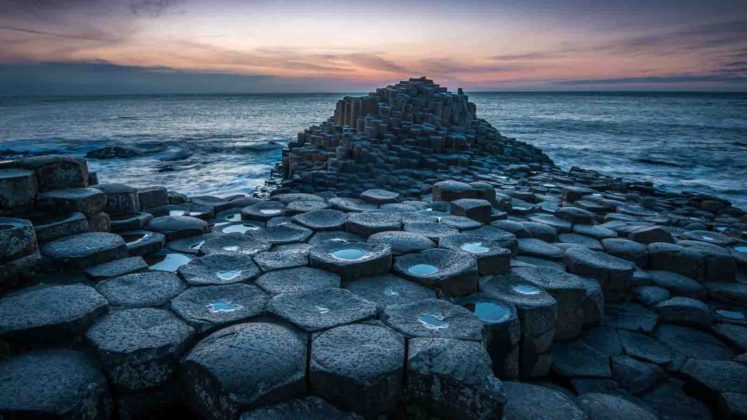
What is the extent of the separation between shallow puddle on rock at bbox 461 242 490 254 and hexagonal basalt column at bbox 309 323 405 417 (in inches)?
70.9

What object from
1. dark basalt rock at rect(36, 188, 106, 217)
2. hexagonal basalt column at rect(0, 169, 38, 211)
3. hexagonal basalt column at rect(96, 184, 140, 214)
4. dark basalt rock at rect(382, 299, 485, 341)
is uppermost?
hexagonal basalt column at rect(0, 169, 38, 211)

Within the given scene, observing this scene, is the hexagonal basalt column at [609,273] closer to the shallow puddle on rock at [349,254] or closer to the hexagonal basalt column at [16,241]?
the shallow puddle on rock at [349,254]

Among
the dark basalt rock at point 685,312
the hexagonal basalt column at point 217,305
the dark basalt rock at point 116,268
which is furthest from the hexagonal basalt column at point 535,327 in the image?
the dark basalt rock at point 116,268

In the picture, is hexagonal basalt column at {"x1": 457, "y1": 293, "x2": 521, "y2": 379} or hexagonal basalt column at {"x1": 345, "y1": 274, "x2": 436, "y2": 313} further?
hexagonal basalt column at {"x1": 345, "y1": 274, "x2": 436, "y2": 313}

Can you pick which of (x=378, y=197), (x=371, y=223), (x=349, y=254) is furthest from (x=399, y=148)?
(x=349, y=254)

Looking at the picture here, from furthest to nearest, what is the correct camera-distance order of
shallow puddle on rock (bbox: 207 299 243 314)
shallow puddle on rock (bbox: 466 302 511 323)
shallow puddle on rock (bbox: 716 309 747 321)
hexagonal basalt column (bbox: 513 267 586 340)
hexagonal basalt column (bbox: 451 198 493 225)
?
hexagonal basalt column (bbox: 451 198 493 225), shallow puddle on rock (bbox: 716 309 747 321), hexagonal basalt column (bbox: 513 267 586 340), shallow puddle on rock (bbox: 466 302 511 323), shallow puddle on rock (bbox: 207 299 243 314)

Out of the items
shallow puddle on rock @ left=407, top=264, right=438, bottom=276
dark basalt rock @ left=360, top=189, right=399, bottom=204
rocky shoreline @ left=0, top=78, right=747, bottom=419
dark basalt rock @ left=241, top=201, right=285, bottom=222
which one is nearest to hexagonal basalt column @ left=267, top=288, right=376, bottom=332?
rocky shoreline @ left=0, top=78, right=747, bottom=419

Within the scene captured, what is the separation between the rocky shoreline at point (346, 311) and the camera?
8.00 ft

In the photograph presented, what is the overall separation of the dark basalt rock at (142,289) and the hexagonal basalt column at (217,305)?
146 millimetres

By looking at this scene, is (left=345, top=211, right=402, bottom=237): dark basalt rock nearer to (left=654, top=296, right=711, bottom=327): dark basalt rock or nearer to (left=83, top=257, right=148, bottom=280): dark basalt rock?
(left=83, top=257, right=148, bottom=280): dark basalt rock

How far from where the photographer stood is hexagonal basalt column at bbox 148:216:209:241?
476 cm

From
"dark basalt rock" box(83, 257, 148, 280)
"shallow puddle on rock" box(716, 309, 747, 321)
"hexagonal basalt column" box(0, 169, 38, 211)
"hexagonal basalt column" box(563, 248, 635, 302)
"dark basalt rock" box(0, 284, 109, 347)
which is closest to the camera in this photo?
"dark basalt rock" box(0, 284, 109, 347)

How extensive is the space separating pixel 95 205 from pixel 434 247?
3617 mm

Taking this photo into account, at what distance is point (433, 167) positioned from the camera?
13.6 meters
